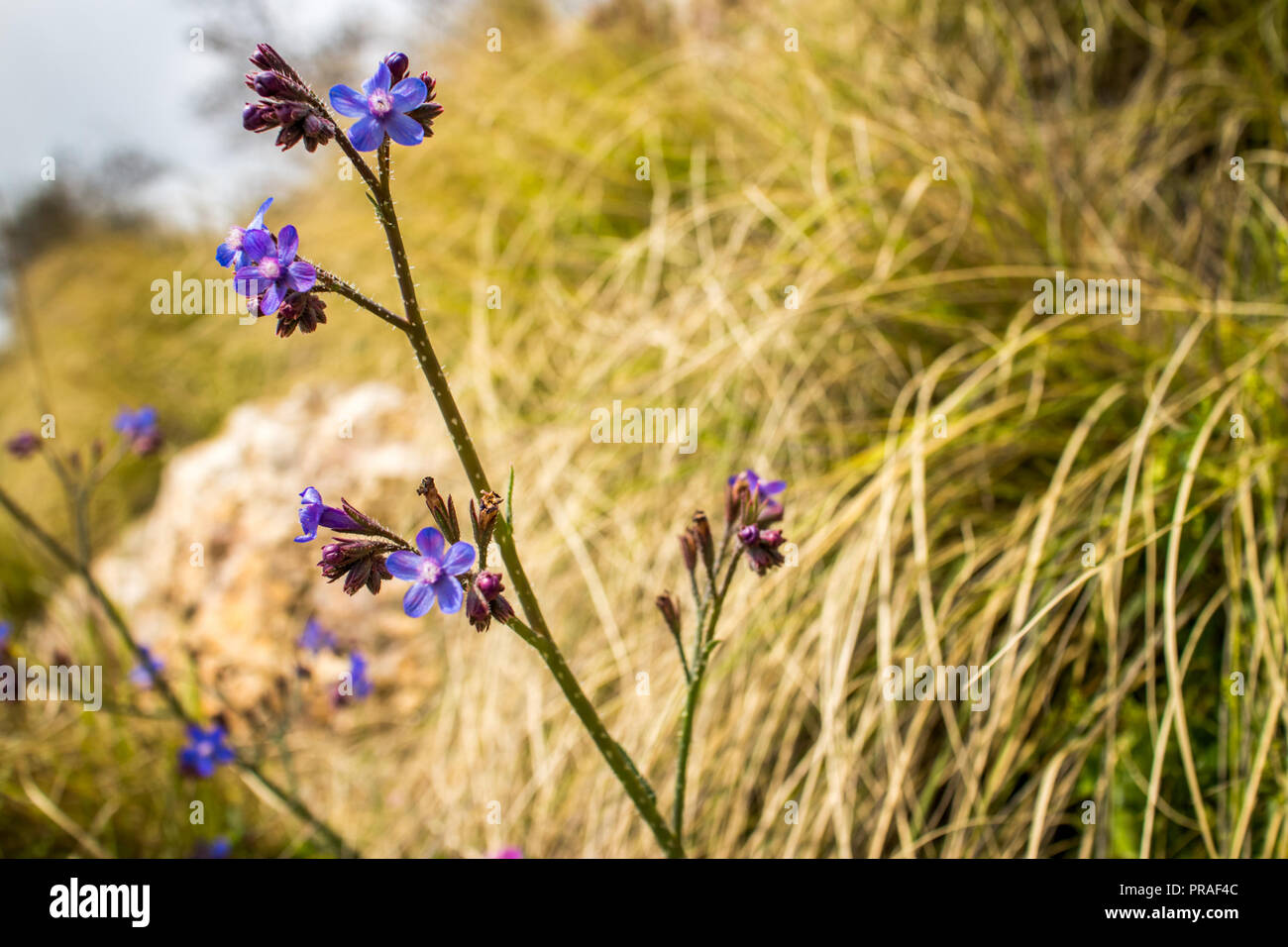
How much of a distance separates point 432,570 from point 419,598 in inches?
1.0

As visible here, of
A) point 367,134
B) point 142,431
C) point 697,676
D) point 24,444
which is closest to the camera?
point 367,134

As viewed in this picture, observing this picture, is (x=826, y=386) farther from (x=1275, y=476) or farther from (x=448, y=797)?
(x=448, y=797)

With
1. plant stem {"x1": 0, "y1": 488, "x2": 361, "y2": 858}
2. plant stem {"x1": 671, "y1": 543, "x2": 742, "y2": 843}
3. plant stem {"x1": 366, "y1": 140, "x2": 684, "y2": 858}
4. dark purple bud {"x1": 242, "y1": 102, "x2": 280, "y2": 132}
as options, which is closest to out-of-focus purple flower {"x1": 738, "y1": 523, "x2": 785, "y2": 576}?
plant stem {"x1": 671, "y1": 543, "x2": 742, "y2": 843}

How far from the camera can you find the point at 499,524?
72 cm

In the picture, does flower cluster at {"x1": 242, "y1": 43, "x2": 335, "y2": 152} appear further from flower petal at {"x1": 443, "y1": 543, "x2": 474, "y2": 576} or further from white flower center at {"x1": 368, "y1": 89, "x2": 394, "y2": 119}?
flower petal at {"x1": 443, "y1": 543, "x2": 474, "y2": 576}

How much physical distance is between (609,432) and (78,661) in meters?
2.04

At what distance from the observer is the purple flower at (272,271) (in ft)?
2.21

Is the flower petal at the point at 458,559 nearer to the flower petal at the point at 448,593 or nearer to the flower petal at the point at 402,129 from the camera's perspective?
the flower petal at the point at 448,593

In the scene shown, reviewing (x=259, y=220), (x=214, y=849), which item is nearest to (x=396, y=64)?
(x=259, y=220)

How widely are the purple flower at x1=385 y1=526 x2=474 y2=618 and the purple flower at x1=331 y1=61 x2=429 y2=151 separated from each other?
307mm

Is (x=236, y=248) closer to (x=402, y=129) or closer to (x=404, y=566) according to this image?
(x=402, y=129)

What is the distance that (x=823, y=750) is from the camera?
5.25ft

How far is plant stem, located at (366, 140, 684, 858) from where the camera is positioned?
69 cm
